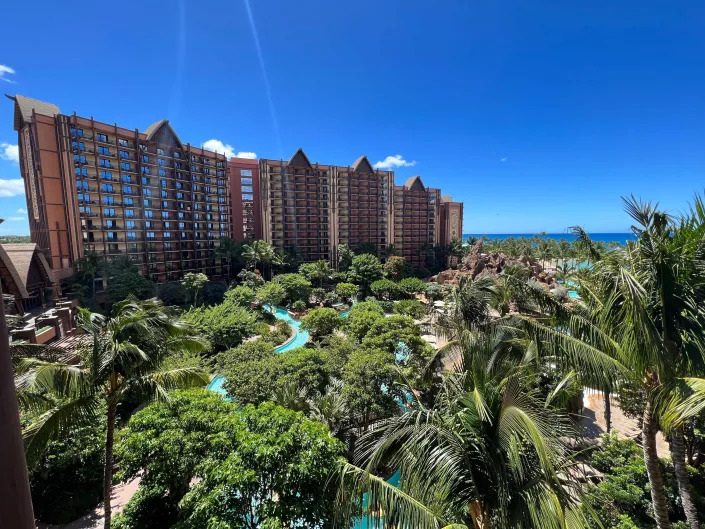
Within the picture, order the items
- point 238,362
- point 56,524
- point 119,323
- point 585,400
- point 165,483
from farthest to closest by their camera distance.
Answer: point 585,400
point 238,362
point 56,524
point 165,483
point 119,323

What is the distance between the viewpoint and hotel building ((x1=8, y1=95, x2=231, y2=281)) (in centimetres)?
3694

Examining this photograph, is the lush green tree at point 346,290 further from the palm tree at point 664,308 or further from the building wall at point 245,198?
the palm tree at point 664,308

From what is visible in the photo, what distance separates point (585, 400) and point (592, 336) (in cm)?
1514

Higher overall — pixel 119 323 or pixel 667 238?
pixel 667 238

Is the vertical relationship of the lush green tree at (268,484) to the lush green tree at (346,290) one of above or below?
above

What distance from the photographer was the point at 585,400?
17531 millimetres

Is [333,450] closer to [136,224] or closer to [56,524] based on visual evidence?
[56,524]

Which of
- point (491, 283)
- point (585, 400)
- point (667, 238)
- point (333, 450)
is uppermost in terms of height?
point (667, 238)

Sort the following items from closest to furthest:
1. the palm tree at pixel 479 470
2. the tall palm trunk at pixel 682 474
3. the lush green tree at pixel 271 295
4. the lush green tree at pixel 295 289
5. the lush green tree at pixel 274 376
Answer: the palm tree at pixel 479 470 → the tall palm trunk at pixel 682 474 → the lush green tree at pixel 274 376 → the lush green tree at pixel 271 295 → the lush green tree at pixel 295 289

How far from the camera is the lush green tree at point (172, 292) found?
41.5 meters

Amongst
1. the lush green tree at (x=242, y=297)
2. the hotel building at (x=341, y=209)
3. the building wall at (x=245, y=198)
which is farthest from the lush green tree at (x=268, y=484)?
the building wall at (x=245, y=198)

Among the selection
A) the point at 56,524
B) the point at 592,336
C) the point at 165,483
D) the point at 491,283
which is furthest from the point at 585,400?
the point at 56,524

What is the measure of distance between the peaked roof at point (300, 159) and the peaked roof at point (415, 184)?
78.2 feet

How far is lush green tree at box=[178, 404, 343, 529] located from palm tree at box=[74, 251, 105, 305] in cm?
4037
